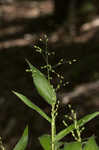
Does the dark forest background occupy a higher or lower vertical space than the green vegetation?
lower

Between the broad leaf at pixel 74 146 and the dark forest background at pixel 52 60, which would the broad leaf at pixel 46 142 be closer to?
the broad leaf at pixel 74 146

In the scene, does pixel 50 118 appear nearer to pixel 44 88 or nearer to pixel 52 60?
pixel 44 88

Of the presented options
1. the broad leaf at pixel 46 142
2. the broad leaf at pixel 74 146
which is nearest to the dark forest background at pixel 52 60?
the broad leaf at pixel 46 142

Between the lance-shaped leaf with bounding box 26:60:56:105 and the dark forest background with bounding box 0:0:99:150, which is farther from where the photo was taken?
the dark forest background with bounding box 0:0:99:150

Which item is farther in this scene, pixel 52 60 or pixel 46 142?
pixel 52 60

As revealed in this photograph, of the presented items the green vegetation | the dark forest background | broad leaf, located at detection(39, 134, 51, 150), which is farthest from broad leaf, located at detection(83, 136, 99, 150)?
the dark forest background

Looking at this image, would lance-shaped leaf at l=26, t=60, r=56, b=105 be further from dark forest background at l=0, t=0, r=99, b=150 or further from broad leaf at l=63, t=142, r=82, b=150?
dark forest background at l=0, t=0, r=99, b=150

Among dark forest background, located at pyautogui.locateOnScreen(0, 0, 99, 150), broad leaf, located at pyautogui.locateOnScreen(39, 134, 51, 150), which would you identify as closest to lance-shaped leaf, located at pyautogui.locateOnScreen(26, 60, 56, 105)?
broad leaf, located at pyautogui.locateOnScreen(39, 134, 51, 150)

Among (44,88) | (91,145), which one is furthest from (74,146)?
(44,88)

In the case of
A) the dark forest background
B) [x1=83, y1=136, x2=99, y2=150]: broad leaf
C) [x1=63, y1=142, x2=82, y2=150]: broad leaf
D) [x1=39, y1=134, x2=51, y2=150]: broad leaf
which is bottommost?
the dark forest background
